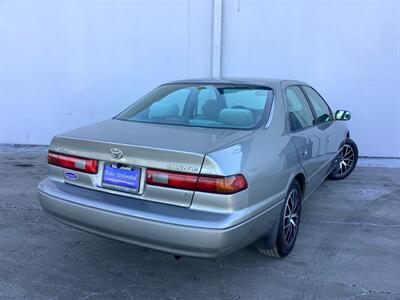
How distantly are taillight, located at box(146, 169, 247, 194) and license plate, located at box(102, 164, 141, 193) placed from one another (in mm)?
135

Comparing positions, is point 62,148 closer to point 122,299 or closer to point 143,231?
point 143,231

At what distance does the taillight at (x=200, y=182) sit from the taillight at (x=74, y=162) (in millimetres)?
490

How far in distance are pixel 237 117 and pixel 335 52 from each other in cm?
457

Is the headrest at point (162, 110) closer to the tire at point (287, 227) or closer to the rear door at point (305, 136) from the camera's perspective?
the rear door at point (305, 136)

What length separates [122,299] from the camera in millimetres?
2867

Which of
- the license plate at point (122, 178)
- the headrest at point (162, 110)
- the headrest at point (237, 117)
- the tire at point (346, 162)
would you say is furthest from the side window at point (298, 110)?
the tire at point (346, 162)

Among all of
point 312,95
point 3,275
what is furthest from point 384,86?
point 3,275

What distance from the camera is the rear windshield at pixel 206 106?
3396mm

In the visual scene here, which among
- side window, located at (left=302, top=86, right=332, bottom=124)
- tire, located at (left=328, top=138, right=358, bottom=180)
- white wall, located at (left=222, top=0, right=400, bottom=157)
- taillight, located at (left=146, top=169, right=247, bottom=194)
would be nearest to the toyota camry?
taillight, located at (left=146, top=169, right=247, bottom=194)

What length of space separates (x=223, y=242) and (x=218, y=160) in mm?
490

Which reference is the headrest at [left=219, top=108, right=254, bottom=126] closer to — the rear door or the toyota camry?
the toyota camry

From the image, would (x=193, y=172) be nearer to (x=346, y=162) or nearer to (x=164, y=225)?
(x=164, y=225)

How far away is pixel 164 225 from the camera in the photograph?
2.59m

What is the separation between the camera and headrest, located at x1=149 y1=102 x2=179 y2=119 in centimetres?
367
